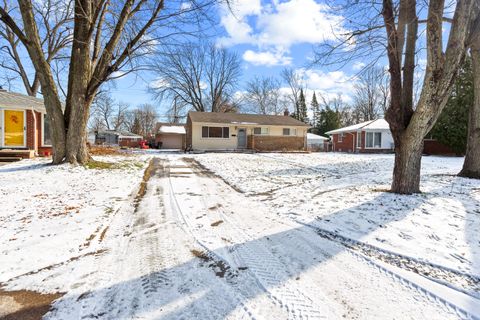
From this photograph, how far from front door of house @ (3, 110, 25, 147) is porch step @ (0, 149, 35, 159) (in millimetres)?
962

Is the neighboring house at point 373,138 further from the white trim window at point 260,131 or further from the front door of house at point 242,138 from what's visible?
the front door of house at point 242,138

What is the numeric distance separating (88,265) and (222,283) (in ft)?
4.72

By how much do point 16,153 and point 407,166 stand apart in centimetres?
1447

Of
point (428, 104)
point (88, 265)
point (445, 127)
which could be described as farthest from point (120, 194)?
point (445, 127)

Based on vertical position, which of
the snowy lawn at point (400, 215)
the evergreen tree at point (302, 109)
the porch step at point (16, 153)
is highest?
the evergreen tree at point (302, 109)

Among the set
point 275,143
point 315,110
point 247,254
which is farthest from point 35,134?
point 315,110

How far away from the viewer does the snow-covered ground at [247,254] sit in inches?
81.4

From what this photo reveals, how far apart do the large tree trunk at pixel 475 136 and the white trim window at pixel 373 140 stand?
17.4 metres

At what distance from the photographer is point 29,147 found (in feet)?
41.9

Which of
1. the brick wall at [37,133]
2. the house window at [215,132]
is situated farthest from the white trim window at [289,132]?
the brick wall at [37,133]

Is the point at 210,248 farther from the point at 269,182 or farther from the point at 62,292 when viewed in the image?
the point at 269,182

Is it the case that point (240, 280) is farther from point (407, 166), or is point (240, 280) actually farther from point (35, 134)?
point (35, 134)

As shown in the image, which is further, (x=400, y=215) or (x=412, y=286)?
(x=400, y=215)

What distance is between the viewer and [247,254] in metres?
2.94
